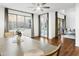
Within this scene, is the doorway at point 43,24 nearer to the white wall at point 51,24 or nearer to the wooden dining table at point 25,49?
the white wall at point 51,24

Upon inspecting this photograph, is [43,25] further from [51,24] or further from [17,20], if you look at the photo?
[17,20]

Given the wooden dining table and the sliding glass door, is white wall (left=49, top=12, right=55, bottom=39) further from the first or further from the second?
the wooden dining table

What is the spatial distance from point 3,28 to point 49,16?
8.63ft

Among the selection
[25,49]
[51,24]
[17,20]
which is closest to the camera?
[25,49]

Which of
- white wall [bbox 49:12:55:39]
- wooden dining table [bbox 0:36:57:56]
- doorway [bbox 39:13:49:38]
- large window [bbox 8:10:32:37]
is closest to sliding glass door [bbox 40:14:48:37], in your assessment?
doorway [bbox 39:13:49:38]

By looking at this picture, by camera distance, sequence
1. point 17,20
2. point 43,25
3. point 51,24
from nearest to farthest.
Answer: point 17,20 < point 51,24 < point 43,25

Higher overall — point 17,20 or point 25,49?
point 17,20

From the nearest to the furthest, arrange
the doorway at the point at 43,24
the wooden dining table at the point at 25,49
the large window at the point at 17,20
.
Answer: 1. the wooden dining table at the point at 25,49
2. the large window at the point at 17,20
3. the doorway at the point at 43,24

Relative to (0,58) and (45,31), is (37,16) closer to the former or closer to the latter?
(45,31)

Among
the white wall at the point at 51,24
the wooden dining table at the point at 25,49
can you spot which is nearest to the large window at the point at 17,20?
the wooden dining table at the point at 25,49

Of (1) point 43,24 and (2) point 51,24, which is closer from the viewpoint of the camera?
(2) point 51,24

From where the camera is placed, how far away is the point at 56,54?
94cm

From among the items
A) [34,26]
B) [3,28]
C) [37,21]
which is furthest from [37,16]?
[3,28]

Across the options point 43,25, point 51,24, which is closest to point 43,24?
point 43,25
